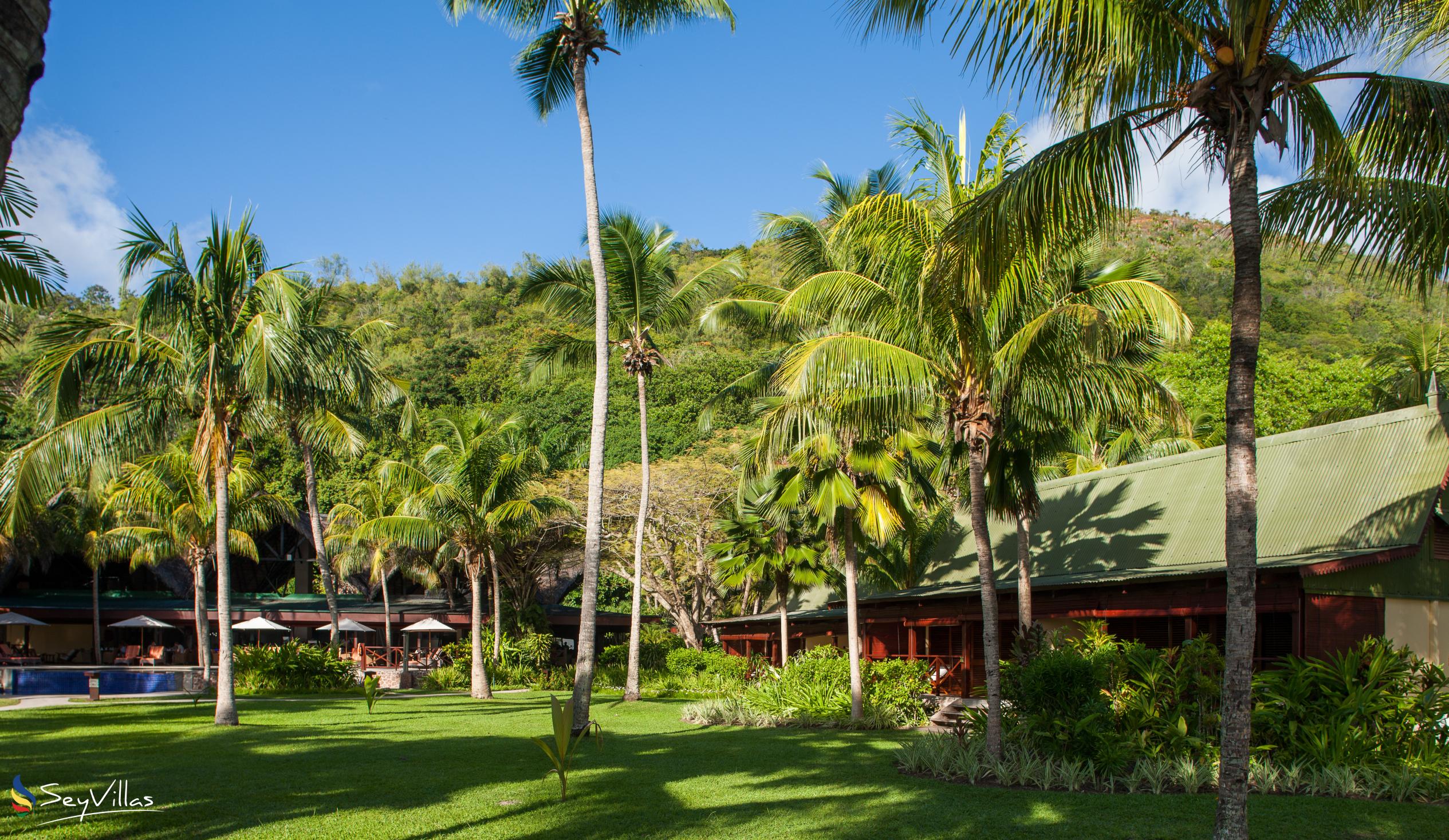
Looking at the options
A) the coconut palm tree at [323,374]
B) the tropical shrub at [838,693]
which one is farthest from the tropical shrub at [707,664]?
the coconut palm tree at [323,374]

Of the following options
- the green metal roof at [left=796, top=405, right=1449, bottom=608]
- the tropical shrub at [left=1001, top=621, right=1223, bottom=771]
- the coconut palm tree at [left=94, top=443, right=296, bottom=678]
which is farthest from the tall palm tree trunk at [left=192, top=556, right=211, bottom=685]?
the tropical shrub at [left=1001, top=621, right=1223, bottom=771]

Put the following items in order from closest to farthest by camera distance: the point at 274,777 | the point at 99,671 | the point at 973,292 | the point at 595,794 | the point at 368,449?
the point at 973,292 < the point at 595,794 < the point at 274,777 < the point at 99,671 < the point at 368,449

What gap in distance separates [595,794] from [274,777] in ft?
12.3

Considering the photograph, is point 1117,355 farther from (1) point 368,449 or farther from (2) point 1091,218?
(1) point 368,449

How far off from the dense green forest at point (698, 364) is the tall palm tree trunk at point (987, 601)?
15342mm

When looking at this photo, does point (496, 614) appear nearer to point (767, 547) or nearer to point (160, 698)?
point (160, 698)

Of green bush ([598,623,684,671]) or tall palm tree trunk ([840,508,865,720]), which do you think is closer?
tall palm tree trunk ([840,508,865,720])

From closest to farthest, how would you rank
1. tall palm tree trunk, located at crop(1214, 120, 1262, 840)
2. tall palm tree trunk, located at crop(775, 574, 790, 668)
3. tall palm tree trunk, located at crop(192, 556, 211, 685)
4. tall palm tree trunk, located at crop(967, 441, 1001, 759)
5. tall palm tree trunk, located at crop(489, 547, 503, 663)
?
tall palm tree trunk, located at crop(1214, 120, 1262, 840), tall palm tree trunk, located at crop(967, 441, 1001, 759), tall palm tree trunk, located at crop(775, 574, 790, 668), tall palm tree trunk, located at crop(489, 547, 503, 663), tall palm tree trunk, located at crop(192, 556, 211, 685)

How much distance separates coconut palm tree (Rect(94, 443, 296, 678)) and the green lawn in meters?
12.1

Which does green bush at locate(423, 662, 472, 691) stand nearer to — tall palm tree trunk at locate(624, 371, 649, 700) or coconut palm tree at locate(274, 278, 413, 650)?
tall palm tree trunk at locate(624, 371, 649, 700)

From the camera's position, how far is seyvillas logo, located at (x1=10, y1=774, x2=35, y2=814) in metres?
8.42

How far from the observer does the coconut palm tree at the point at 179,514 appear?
2756cm

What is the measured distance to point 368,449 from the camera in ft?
146

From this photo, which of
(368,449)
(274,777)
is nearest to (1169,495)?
(274,777)
